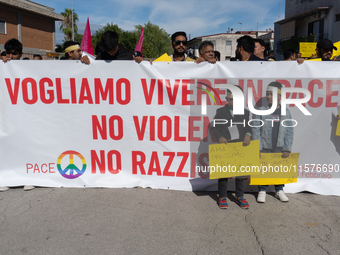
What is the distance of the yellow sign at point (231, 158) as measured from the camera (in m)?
3.55

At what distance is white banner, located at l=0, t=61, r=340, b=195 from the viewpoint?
12.9 feet

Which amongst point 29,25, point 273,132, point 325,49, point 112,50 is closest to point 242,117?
point 273,132

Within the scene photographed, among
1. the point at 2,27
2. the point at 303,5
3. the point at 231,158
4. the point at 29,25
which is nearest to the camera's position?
the point at 231,158

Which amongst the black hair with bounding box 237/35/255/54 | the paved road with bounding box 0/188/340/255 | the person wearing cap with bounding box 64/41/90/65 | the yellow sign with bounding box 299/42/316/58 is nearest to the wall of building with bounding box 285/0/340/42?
the yellow sign with bounding box 299/42/316/58

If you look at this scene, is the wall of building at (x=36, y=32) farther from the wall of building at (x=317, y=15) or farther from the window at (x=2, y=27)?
the wall of building at (x=317, y=15)

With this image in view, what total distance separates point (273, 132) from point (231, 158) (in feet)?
2.22

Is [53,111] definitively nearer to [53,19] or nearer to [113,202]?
[113,202]

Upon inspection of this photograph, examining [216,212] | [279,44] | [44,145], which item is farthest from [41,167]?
[279,44]

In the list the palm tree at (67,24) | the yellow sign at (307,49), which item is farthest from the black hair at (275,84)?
the palm tree at (67,24)

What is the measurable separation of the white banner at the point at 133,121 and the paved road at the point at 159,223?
26 cm

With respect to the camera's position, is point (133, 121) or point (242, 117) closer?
point (242, 117)

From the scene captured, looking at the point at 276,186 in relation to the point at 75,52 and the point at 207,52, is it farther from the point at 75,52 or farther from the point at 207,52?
the point at 75,52
